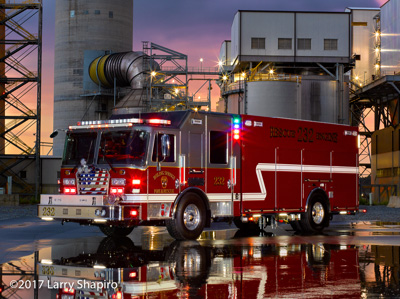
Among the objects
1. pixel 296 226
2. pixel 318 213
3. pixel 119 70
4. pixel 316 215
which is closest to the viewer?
pixel 316 215

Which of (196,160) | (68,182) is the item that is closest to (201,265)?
(196,160)

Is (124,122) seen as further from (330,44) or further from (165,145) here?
(330,44)

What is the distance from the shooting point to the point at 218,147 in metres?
18.4

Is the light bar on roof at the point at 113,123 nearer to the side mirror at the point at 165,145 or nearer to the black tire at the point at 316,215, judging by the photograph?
the side mirror at the point at 165,145

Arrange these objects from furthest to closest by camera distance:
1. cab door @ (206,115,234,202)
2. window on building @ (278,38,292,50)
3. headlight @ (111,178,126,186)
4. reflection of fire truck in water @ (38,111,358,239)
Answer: window on building @ (278,38,292,50), cab door @ (206,115,234,202), reflection of fire truck in water @ (38,111,358,239), headlight @ (111,178,126,186)

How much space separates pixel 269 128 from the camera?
19781 millimetres

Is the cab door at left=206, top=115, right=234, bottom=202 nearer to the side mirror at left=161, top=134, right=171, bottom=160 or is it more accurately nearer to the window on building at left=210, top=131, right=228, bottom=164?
the window on building at left=210, top=131, right=228, bottom=164

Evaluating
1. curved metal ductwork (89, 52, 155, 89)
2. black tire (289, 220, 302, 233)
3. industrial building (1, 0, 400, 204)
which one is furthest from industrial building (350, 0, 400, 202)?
black tire (289, 220, 302, 233)

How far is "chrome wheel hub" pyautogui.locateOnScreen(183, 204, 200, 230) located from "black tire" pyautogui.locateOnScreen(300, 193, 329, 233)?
15.3ft

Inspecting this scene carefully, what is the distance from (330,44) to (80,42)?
73.3 feet

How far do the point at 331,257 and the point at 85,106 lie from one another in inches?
1989

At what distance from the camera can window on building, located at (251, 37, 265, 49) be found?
198 ft

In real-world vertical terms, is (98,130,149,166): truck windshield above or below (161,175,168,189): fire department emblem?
above

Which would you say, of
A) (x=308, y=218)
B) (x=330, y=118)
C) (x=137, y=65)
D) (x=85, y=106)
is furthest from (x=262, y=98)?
(x=308, y=218)
